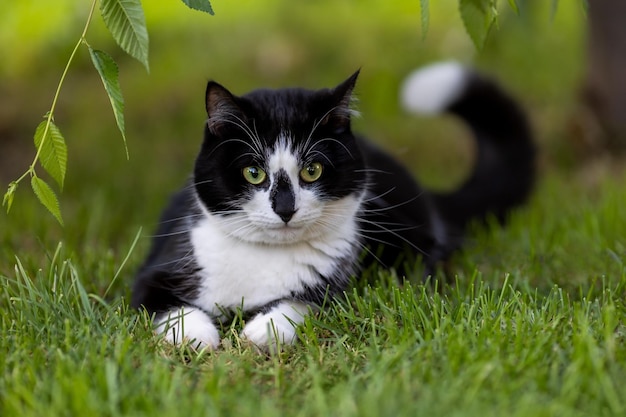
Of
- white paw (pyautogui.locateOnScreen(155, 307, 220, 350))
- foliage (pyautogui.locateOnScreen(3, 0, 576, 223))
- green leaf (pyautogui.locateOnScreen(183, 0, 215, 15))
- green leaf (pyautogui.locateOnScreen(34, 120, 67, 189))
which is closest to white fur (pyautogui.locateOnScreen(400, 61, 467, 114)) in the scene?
foliage (pyautogui.locateOnScreen(3, 0, 576, 223))

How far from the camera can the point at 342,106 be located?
2305 mm

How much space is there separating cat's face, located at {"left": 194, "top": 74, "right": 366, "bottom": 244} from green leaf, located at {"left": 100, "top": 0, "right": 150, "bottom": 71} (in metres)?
0.36

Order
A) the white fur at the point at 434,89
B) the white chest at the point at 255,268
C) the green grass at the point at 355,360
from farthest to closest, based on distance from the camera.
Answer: the white fur at the point at 434,89 < the white chest at the point at 255,268 < the green grass at the point at 355,360

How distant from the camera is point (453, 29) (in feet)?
20.6

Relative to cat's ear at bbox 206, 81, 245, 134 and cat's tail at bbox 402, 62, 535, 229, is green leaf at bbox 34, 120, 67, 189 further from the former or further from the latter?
cat's tail at bbox 402, 62, 535, 229

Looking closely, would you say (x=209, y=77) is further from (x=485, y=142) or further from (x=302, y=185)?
(x=302, y=185)

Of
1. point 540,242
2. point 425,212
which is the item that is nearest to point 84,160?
point 425,212

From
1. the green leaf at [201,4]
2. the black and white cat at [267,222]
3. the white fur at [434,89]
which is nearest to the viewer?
the green leaf at [201,4]

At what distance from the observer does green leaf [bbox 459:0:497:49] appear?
83.7 inches

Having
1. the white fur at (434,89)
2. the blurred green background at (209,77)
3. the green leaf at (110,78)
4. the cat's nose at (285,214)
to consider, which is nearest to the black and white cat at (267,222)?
the cat's nose at (285,214)

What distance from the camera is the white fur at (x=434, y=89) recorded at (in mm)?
3270

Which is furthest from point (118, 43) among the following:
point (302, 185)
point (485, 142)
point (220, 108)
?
point (485, 142)

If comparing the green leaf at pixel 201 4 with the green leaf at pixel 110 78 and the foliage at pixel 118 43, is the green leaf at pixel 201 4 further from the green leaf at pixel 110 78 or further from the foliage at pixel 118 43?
the green leaf at pixel 110 78

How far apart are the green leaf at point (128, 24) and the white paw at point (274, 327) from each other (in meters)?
0.78
